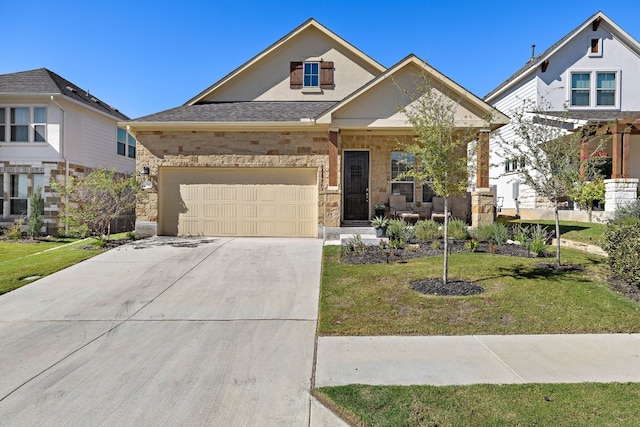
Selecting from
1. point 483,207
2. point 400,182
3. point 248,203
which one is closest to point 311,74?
point 400,182

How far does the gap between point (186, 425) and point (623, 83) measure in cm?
2269

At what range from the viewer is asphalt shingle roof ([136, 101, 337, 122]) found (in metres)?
12.6

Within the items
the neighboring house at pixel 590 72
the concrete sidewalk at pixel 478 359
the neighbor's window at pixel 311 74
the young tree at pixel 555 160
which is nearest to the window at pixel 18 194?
the neighbor's window at pixel 311 74

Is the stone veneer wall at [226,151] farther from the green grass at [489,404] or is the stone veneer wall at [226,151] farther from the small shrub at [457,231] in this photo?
the green grass at [489,404]

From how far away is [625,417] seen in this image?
300cm

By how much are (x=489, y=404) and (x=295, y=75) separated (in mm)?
14395

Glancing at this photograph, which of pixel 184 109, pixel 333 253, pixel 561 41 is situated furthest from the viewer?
pixel 561 41

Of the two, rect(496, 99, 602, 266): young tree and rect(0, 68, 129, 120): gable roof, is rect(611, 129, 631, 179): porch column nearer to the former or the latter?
rect(496, 99, 602, 266): young tree

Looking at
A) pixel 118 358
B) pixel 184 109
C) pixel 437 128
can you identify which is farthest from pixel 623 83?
pixel 118 358

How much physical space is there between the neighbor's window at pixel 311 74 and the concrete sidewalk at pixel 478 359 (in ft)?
41.4

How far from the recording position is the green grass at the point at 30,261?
7.83m

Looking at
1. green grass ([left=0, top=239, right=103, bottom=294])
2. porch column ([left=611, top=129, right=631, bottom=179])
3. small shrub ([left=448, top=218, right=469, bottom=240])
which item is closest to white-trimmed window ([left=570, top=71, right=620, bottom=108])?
porch column ([left=611, top=129, right=631, bottom=179])

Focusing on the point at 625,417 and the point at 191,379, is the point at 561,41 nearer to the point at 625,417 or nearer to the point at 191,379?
the point at 625,417

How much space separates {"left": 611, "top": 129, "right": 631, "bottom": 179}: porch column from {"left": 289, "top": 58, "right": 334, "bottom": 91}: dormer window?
10.5 metres
